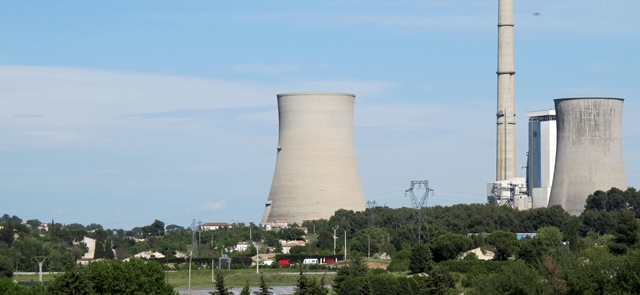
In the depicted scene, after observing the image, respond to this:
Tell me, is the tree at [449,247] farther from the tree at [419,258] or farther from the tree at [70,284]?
the tree at [70,284]

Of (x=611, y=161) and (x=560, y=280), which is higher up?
(x=611, y=161)

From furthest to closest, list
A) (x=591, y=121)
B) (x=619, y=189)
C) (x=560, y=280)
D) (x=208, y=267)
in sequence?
1. (x=619, y=189)
2. (x=591, y=121)
3. (x=208, y=267)
4. (x=560, y=280)

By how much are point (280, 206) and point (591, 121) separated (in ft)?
59.7

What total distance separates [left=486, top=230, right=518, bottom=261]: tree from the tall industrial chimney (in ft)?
76.2

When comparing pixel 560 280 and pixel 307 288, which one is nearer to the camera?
pixel 307 288

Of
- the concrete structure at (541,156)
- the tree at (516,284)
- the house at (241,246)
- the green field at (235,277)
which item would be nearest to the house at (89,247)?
the house at (241,246)

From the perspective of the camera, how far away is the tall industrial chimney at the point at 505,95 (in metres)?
74.8

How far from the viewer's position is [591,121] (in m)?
68.4

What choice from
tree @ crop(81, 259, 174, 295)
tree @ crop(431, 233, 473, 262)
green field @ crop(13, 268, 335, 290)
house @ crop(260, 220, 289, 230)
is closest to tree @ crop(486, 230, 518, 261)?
tree @ crop(431, 233, 473, 262)

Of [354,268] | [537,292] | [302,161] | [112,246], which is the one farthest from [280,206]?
[537,292]

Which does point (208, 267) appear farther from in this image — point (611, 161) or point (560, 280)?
point (560, 280)

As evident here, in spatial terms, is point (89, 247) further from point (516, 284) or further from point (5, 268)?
point (516, 284)

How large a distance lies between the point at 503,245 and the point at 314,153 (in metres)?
18.2

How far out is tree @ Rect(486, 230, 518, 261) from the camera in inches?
2063
